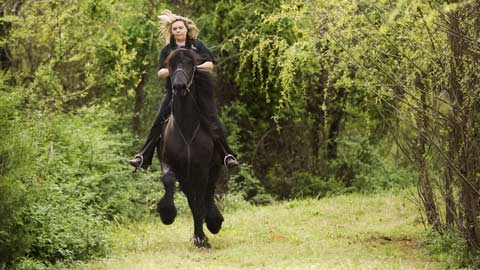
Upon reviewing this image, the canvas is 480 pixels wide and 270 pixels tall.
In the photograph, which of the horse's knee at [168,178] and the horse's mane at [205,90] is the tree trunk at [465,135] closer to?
the horse's mane at [205,90]

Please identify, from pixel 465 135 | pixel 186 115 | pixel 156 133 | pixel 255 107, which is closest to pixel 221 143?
pixel 186 115

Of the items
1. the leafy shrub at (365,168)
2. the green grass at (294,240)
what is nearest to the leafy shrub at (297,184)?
the leafy shrub at (365,168)

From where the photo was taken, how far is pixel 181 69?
11312 mm

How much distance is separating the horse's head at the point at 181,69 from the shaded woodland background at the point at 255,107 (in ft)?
4.46

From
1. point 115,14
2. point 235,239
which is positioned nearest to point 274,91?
point 115,14

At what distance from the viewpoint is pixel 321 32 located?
484 inches

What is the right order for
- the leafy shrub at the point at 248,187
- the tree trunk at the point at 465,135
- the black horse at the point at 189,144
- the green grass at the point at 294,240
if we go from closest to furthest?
the tree trunk at the point at 465,135
the green grass at the point at 294,240
the black horse at the point at 189,144
the leafy shrub at the point at 248,187

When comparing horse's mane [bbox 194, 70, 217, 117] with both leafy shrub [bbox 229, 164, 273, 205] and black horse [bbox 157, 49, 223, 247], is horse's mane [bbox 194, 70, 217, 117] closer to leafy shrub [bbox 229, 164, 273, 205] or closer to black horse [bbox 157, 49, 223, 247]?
black horse [bbox 157, 49, 223, 247]

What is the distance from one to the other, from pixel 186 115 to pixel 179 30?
1.22 m

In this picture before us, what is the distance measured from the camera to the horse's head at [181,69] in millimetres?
11125

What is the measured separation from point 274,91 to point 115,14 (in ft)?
13.2

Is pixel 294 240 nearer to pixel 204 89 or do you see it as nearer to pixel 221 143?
pixel 221 143

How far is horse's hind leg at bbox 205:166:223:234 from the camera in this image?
40.4ft

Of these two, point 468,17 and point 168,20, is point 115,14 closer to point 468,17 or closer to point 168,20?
point 168,20
